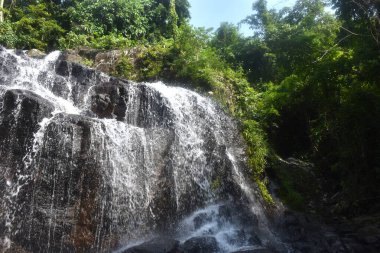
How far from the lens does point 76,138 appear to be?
341 inches

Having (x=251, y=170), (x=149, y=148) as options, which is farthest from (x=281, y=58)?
(x=149, y=148)

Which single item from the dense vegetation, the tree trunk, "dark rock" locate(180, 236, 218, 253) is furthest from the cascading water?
the tree trunk

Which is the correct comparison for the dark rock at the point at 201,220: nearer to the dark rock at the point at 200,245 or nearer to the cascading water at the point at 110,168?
the cascading water at the point at 110,168

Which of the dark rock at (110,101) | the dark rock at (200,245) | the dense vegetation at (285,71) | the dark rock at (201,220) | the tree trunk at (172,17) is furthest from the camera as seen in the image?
the tree trunk at (172,17)

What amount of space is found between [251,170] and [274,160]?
1.41 metres

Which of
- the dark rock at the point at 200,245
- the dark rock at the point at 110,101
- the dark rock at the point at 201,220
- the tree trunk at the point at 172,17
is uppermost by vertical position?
the tree trunk at the point at 172,17

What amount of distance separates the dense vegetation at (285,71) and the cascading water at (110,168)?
1688 millimetres

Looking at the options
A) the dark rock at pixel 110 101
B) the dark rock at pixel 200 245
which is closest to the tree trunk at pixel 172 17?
the dark rock at pixel 110 101

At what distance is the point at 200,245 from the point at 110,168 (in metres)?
2.89

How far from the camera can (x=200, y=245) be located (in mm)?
7863

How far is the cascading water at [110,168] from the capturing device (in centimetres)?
788

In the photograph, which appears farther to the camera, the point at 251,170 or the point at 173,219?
the point at 251,170

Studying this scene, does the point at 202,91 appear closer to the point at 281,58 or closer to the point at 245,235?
the point at 281,58

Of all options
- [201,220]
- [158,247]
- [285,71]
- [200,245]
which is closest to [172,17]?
[285,71]
